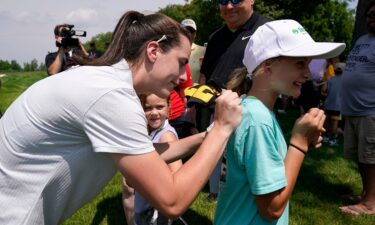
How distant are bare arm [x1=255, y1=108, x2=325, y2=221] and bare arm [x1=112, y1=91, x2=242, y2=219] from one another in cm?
32

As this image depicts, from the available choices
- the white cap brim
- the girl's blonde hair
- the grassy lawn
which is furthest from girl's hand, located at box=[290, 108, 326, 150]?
the grassy lawn

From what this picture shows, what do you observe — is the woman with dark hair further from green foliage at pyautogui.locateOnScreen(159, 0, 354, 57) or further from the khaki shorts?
green foliage at pyautogui.locateOnScreen(159, 0, 354, 57)

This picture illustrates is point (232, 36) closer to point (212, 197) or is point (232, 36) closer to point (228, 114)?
point (212, 197)

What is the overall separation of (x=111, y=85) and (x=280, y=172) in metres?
0.79

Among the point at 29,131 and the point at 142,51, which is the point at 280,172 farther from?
the point at 29,131

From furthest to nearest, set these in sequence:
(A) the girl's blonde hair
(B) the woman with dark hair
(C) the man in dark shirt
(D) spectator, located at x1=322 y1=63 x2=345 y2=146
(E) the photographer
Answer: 1. (D) spectator, located at x1=322 y1=63 x2=345 y2=146
2. (E) the photographer
3. (C) the man in dark shirt
4. (A) the girl's blonde hair
5. (B) the woman with dark hair

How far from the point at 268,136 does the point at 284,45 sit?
461mm

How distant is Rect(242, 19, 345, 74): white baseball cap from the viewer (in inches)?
73.4

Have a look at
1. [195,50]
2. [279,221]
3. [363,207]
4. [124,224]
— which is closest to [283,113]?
[195,50]

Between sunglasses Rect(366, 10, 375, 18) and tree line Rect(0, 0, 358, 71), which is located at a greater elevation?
sunglasses Rect(366, 10, 375, 18)

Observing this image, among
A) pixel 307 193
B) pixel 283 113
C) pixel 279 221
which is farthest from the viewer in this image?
pixel 283 113

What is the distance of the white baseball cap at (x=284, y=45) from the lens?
6.12ft

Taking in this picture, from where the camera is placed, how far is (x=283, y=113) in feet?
38.5

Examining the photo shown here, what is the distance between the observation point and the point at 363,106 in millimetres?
4082
